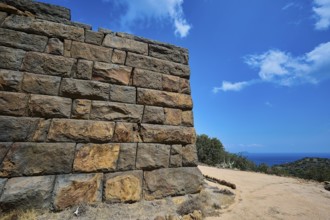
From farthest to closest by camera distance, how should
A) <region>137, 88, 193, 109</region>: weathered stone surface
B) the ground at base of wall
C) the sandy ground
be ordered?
the sandy ground
<region>137, 88, 193, 109</region>: weathered stone surface
the ground at base of wall

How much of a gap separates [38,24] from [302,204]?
6.22 metres

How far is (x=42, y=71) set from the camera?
2.96 m

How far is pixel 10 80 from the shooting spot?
9.05ft

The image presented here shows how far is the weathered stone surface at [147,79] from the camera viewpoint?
3.53 meters

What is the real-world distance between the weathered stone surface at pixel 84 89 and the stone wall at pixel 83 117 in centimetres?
1

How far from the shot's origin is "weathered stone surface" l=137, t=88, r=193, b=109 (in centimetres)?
349

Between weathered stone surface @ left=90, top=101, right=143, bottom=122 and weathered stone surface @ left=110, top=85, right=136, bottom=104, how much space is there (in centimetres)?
9

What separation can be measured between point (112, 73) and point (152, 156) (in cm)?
152

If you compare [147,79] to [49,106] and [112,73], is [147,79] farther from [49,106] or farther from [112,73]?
[49,106]

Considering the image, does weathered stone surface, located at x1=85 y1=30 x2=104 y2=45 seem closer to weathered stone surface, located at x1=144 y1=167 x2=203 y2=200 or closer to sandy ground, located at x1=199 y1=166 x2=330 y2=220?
weathered stone surface, located at x1=144 y1=167 x2=203 y2=200

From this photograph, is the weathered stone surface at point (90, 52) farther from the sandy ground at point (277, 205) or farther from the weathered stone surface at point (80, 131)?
the sandy ground at point (277, 205)

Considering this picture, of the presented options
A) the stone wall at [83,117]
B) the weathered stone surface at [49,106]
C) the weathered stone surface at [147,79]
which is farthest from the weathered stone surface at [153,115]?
the weathered stone surface at [49,106]

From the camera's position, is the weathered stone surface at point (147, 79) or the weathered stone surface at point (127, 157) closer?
the weathered stone surface at point (127, 157)

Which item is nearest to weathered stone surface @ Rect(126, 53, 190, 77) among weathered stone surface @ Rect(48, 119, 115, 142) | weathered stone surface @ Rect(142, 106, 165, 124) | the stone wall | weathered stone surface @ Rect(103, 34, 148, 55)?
the stone wall
